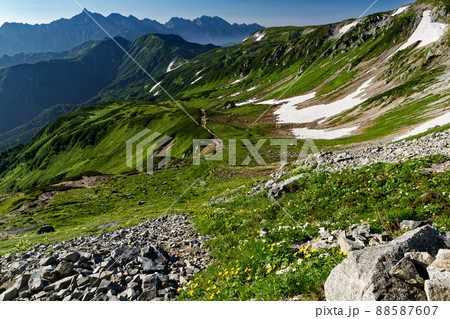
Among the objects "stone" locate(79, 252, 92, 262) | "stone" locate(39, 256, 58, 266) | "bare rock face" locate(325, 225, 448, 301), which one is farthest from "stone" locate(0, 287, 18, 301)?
"bare rock face" locate(325, 225, 448, 301)

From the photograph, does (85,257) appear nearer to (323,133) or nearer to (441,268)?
(441,268)

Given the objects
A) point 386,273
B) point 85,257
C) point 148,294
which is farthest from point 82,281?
point 386,273

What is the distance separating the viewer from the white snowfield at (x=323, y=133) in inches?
3409

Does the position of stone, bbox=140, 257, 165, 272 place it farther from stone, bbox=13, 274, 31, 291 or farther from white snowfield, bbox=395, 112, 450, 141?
white snowfield, bbox=395, 112, 450, 141

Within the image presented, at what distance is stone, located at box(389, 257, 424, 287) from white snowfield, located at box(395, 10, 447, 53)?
16489cm

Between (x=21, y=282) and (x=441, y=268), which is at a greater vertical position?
(x=441, y=268)

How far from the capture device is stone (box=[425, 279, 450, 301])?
5023 mm

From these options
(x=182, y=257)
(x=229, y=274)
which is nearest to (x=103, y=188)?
(x=182, y=257)

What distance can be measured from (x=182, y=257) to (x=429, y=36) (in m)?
180

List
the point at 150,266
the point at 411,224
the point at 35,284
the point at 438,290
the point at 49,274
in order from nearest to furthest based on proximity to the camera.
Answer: the point at 438,290 → the point at 411,224 → the point at 35,284 → the point at 49,274 → the point at 150,266

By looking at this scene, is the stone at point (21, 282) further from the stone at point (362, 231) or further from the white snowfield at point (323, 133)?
the white snowfield at point (323, 133)

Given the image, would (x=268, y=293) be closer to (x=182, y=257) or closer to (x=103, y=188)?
(x=182, y=257)

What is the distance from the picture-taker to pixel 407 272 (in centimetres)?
559

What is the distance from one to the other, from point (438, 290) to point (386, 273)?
3.13 ft
